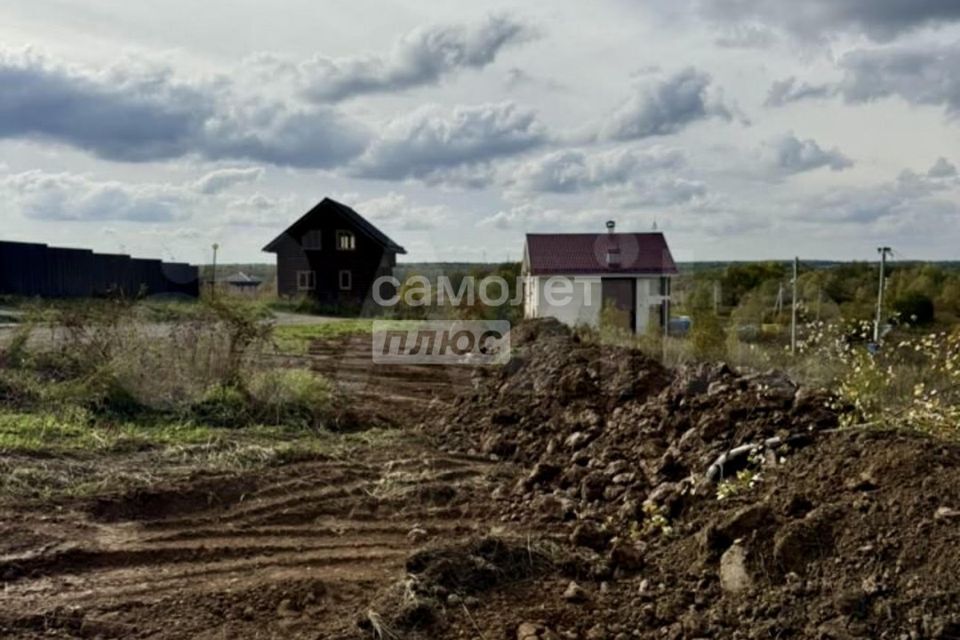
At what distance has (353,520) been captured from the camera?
5.00 meters

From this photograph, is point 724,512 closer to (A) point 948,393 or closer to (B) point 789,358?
(A) point 948,393

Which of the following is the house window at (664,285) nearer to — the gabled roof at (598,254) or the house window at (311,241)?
the gabled roof at (598,254)

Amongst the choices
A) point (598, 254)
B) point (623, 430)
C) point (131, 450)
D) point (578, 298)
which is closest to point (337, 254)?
point (598, 254)

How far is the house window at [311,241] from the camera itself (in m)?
30.6

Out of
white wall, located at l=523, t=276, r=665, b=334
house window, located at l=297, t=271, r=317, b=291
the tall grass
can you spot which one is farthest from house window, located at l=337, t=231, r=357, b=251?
the tall grass

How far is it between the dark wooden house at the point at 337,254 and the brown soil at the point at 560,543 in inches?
965

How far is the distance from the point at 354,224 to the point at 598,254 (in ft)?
34.4

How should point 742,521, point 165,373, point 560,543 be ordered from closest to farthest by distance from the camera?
point 742,521 < point 560,543 < point 165,373

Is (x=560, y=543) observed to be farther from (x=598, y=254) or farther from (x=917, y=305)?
(x=598, y=254)

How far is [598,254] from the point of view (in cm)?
2417

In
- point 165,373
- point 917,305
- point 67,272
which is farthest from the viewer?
point 67,272

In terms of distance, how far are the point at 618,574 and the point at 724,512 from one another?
63 cm

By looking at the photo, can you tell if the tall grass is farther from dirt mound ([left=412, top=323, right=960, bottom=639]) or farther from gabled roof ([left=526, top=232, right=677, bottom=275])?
gabled roof ([left=526, top=232, right=677, bottom=275])

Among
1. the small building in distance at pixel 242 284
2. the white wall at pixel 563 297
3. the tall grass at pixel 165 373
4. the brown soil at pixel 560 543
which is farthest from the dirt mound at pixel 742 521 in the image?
the small building in distance at pixel 242 284
